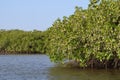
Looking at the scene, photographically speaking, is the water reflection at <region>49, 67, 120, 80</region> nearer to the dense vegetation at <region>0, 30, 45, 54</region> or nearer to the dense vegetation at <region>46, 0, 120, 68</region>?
the dense vegetation at <region>46, 0, 120, 68</region>

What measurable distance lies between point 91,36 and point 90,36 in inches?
4.2

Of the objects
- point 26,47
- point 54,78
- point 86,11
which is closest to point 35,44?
point 26,47

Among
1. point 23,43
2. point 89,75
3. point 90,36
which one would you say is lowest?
point 89,75

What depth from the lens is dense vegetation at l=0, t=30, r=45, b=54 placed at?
89438 mm

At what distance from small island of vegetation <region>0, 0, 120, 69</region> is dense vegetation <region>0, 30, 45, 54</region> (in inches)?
2030

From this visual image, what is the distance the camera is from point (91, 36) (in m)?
34.1

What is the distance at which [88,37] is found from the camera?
34219 millimetres

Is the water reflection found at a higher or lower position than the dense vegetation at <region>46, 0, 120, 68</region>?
lower

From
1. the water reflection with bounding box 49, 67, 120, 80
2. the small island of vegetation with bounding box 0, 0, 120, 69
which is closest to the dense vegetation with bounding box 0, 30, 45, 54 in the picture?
the small island of vegetation with bounding box 0, 0, 120, 69

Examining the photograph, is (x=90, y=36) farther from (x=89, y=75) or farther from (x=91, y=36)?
(x=89, y=75)

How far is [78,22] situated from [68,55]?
2.91 meters

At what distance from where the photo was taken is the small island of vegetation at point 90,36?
33.2 metres

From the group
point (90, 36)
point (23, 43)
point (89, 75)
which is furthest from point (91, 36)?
point (23, 43)

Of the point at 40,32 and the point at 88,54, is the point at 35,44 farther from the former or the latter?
the point at 88,54
